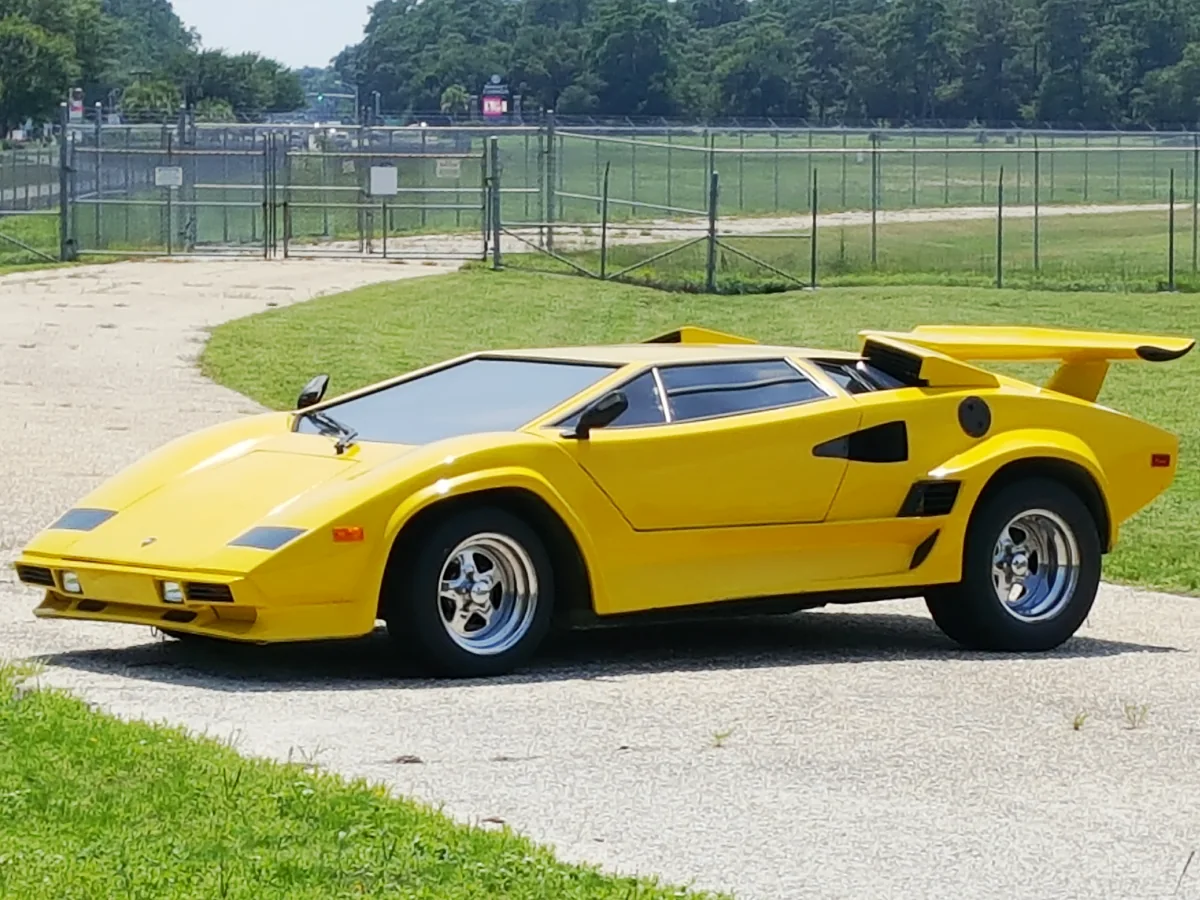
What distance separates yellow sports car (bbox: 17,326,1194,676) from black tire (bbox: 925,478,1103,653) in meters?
0.01

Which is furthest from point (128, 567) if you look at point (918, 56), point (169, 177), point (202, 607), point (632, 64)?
point (632, 64)

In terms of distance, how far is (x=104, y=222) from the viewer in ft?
129

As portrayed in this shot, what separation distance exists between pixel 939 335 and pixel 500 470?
2826 mm

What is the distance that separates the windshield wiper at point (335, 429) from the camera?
8766mm

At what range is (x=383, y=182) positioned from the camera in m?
39.4

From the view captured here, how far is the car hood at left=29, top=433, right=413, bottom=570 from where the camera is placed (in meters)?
8.18

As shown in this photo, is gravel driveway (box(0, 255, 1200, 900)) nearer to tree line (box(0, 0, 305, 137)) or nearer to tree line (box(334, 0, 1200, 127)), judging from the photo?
tree line (box(0, 0, 305, 137))

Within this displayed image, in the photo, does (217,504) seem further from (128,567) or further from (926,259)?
(926,259)

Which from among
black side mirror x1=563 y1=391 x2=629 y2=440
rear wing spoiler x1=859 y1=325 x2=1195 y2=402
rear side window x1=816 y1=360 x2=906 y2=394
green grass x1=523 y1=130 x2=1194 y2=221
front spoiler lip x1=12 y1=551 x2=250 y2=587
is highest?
green grass x1=523 y1=130 x2=1194 y2=221

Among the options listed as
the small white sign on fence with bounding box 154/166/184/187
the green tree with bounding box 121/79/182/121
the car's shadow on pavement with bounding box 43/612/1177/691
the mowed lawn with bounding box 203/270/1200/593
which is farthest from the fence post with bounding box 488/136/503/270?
the green tree with bounding box 121/79/182/121

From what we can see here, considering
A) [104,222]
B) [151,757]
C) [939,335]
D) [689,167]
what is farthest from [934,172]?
[151,757]

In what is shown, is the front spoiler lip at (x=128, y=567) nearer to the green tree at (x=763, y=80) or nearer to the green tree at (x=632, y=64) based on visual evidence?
the green tree at (x=763, y=80)

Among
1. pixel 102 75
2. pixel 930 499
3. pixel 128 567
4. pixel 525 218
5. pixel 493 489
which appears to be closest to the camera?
pixel 128 567

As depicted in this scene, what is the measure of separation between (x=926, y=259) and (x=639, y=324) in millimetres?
13768
